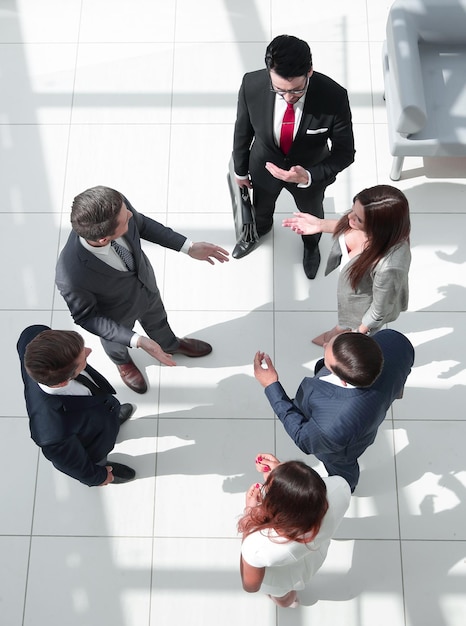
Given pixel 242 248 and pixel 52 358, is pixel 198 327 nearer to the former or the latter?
pixel 242 248

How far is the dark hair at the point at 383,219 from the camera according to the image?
2891 mm

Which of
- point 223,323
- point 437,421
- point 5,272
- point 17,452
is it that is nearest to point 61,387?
point 17,452

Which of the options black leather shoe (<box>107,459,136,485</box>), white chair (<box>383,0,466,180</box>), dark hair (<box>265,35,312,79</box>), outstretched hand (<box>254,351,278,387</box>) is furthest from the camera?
white chair (<box>383,0,466,180</box>)

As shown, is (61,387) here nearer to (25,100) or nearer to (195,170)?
(195,170)

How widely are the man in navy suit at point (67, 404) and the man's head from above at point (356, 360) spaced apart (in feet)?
3.49

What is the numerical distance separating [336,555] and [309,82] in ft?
8.13

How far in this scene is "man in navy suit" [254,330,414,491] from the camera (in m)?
2.63

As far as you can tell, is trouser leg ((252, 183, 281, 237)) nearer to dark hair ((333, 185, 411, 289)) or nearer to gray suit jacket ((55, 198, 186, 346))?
gray suit jacket ((55, 198, 186, 346))

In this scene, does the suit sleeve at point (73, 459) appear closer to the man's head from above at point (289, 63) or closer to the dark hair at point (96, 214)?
the dark hair at point (96, 214)

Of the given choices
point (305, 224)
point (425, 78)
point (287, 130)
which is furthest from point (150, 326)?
point (425, 78)

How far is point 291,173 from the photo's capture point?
11.4 feet

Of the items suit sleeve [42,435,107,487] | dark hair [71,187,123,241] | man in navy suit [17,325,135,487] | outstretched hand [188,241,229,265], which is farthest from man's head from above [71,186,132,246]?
suit sleeve [42,435,107,487]

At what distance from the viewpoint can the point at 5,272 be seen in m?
4.38

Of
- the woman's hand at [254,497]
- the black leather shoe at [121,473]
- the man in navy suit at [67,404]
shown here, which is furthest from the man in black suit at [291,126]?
the black leather shoe at [121,473]
